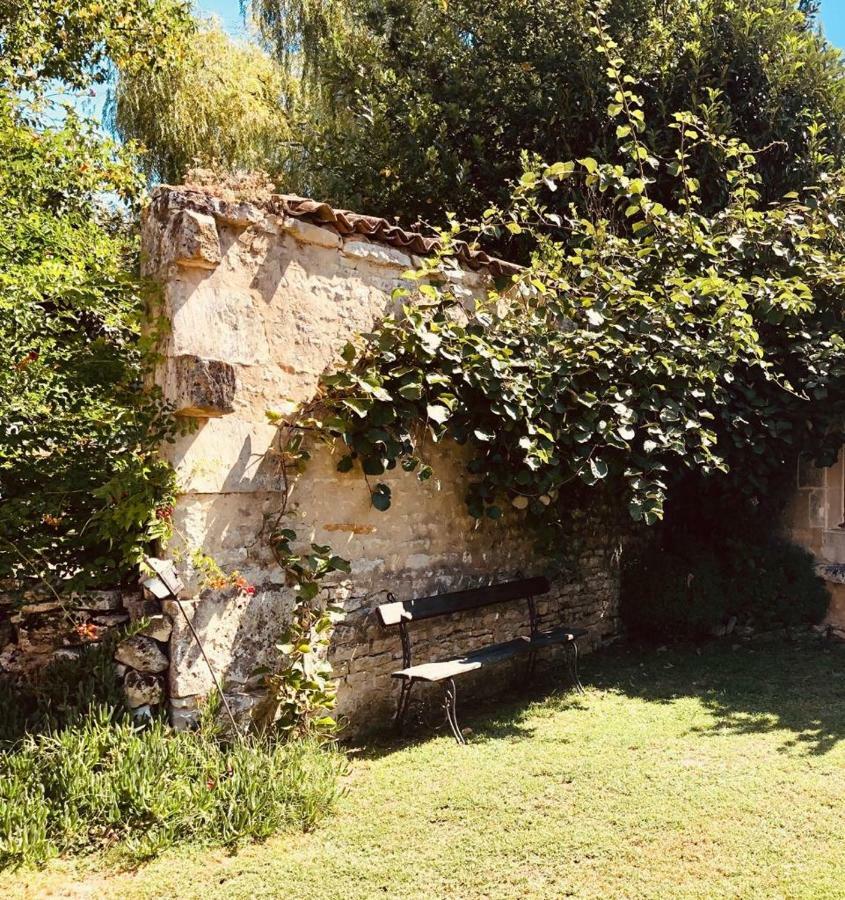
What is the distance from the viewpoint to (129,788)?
3441 mm

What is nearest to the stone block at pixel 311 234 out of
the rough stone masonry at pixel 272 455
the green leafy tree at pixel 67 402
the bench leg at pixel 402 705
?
the rough stone masonry at pixel 272 455

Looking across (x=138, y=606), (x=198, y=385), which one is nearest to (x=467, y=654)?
(x=138, y=606)

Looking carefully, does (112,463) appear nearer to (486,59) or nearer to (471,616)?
(471,616)

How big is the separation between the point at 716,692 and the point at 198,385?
415 centimetres

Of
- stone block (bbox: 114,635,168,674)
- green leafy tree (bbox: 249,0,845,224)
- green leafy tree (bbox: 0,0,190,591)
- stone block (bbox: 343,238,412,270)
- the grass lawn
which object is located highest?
green leafy tree (bbox: 249,0,845,224)

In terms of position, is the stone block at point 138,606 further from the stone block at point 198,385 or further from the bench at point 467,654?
the bench at point 467,654

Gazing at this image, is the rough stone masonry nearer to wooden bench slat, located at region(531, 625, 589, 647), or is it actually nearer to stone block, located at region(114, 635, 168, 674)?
stone block, located at region(114, 635, 168, 674)

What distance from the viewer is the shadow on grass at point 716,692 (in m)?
4.77

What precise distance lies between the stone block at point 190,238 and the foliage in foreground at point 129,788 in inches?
84.9

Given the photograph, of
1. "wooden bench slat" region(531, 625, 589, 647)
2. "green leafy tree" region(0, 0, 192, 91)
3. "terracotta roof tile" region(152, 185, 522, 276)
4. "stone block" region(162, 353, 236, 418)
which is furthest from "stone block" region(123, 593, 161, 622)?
"green leafy tree" region(0, 0, 192, 91)

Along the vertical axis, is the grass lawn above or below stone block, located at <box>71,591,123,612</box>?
below

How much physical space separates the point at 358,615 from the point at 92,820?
1900 millimetres

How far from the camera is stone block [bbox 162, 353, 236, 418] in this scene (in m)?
4.05

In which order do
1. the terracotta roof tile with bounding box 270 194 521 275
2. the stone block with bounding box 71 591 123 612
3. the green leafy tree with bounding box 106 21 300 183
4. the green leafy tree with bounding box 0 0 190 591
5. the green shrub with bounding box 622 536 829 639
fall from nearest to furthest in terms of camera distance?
the green leafy tree with bounding box 0 0 190 591 → the stone block with bounding box 71 591 123 612 → the terracotta roof tile with bounding box 270 194 521 275 → the green shrub with bounding box 622 536 829 639 → the green leafy tree with bounding box 106 21 300 183
